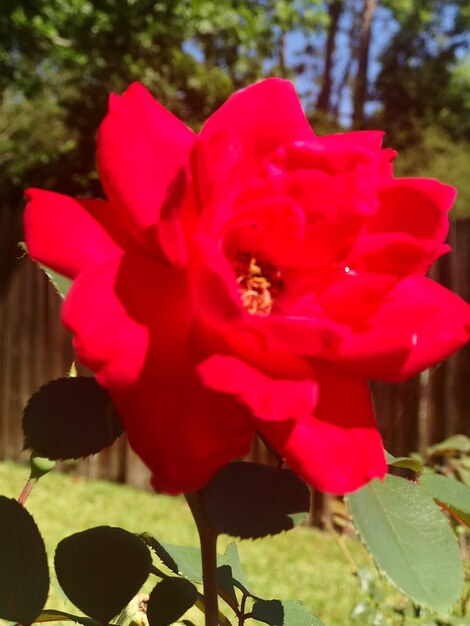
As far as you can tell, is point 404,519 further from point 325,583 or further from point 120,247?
point 325,583

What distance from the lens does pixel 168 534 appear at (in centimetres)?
427

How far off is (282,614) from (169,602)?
0.09 m

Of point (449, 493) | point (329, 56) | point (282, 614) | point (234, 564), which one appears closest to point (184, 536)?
point (234, 564)

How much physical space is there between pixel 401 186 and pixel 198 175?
116 mm

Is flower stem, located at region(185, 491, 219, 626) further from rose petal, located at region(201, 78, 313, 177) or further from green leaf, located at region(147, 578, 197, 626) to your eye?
rose petal, located at region(201, 78, 313, 177)

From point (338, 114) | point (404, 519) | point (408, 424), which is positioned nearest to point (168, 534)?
point (408, 424)

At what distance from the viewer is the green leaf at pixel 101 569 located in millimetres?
559

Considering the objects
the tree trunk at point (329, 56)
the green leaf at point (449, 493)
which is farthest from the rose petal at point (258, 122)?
the tree trunk at point (329, 56)

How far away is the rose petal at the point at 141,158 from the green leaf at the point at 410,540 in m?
0.17

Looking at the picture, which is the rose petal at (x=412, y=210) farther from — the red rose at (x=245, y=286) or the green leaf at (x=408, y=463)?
the green leaf at (x=408, y=463)

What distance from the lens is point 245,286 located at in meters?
0.47

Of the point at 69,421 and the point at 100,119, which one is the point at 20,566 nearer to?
the point at 69,421

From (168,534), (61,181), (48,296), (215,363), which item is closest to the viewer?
(215,363)

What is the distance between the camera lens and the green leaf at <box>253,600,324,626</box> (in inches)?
23.8
